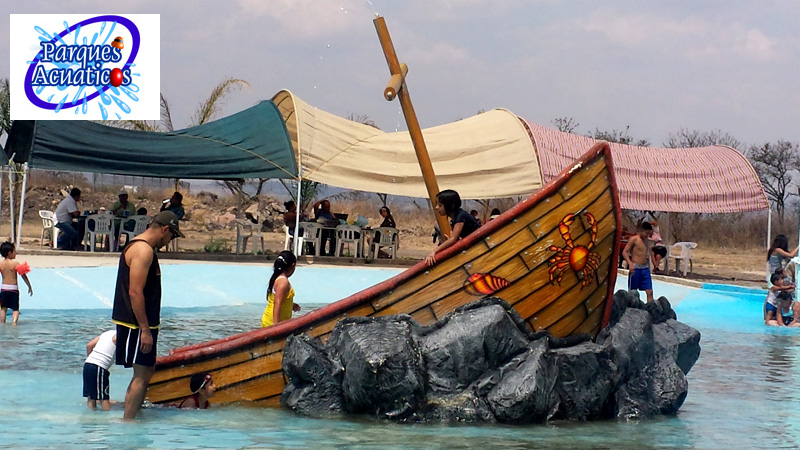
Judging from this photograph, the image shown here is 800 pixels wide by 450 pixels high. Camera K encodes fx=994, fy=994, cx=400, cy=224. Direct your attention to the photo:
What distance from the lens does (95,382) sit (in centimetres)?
672

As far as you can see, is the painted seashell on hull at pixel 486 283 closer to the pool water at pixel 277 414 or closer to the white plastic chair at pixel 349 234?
the pool water at pixel 277 414

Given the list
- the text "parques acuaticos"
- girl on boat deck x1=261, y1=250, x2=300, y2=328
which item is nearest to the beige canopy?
the text "parques acuaticos"

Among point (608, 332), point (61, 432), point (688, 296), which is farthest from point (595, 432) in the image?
point (688, 296)

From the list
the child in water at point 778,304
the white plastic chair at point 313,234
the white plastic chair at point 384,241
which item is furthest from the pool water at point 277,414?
the white plastic chair at point 384,241

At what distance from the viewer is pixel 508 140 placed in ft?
71.3

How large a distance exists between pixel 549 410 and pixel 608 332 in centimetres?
84

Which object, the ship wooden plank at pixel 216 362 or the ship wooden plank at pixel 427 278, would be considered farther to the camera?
the ship wooden plank at pixel 216 362

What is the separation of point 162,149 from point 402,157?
5.04 m

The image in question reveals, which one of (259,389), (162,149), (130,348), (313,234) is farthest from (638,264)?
(162,149)

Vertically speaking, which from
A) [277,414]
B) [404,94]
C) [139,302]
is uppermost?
[404,94]

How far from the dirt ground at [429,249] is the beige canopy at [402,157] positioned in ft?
6.85

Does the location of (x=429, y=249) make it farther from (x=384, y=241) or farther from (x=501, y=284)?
(x=501, y=284)

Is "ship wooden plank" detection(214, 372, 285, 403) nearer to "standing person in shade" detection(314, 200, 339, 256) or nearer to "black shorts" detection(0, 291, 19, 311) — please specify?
"black shorts" detection(0, 291, 19, 311)

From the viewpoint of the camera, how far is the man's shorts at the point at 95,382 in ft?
21.9
